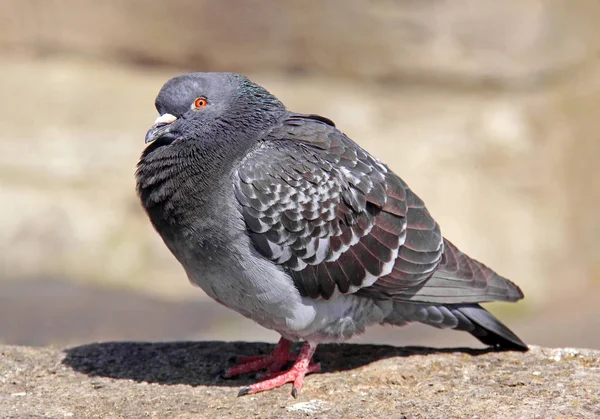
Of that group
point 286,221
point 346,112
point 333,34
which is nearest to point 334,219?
point 286,221

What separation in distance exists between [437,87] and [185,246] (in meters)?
11.4

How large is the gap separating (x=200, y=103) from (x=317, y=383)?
7.56ft

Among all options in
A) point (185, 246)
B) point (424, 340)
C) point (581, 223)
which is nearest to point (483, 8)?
point (581, 223)

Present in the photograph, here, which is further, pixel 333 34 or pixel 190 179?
pixel 333 34

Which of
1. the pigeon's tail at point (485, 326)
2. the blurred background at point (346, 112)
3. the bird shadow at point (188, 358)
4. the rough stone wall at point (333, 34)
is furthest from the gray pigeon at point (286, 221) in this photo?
the rough stone wall at point (333, 34)

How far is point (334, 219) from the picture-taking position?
234 inches

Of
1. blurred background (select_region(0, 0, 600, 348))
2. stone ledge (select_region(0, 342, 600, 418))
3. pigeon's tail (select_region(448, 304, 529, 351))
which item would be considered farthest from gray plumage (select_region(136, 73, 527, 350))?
blurred background (select_region(0, 0, 600, 348))

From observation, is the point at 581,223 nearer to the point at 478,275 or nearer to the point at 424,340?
the point at 424,340

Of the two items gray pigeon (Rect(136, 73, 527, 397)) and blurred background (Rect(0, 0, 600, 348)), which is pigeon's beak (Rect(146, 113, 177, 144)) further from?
blurred background (Rect(0, 0, 600, 348))

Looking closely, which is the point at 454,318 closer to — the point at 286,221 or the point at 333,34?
the point at 286,221

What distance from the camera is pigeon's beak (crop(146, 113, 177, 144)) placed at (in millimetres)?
5914

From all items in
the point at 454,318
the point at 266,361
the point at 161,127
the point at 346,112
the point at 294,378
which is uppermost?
the point at 346,112

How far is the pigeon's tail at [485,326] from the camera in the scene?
6.56m

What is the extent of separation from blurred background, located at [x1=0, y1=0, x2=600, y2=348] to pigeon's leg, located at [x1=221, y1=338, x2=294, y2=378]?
7.70 meters
